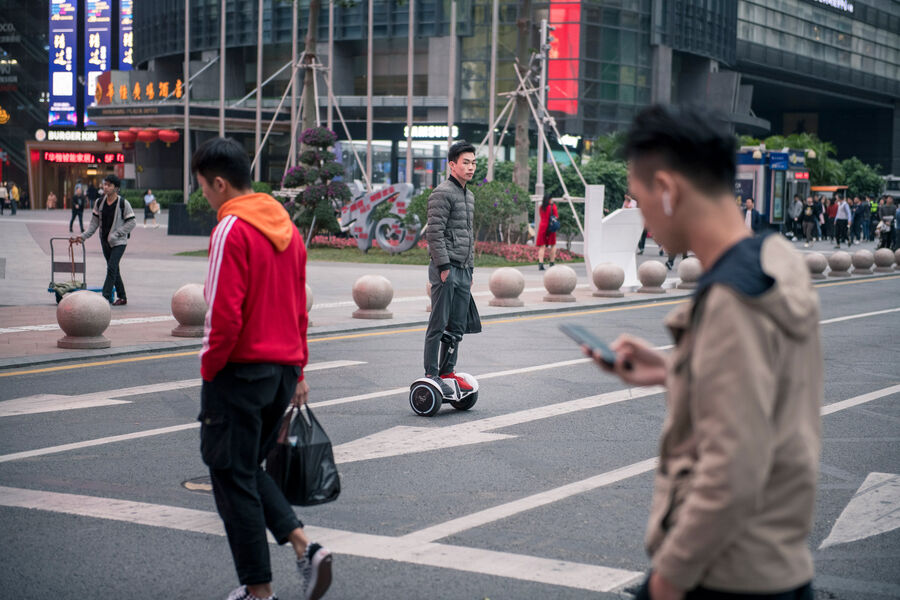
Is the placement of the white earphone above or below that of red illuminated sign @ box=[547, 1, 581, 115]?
below

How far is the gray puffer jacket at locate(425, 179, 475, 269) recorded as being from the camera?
27.5 ft

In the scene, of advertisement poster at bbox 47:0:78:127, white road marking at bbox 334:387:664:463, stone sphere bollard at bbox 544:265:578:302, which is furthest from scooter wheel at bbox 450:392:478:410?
advertisement poster at bbox 47:0:78:127

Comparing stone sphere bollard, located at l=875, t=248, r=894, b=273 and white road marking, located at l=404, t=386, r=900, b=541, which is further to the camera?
stone sphere bollard, located at l=875, t=248, r=894, b=273

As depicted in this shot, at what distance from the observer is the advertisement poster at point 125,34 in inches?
3172

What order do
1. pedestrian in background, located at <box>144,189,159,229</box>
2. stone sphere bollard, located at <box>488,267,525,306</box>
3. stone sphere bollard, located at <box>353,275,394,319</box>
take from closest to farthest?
stone sphere bollard, located at <box>353,275,394,319</box>, stone sphere bollard, located at <box>488,267,525,306</box>, pedestrian in background, located at <box>144,189,159,229</box>

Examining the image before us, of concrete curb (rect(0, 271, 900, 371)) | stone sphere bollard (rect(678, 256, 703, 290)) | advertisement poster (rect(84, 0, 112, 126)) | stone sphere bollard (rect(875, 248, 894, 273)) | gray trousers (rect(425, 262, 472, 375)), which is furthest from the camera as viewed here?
advertisement poster (rect(84, 0, 112, 126))

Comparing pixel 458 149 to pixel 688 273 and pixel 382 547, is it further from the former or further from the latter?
pixel 688 273

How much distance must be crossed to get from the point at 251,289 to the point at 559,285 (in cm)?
1392

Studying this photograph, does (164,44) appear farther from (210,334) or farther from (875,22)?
(210,334)

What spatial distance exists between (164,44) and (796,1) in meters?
41.9

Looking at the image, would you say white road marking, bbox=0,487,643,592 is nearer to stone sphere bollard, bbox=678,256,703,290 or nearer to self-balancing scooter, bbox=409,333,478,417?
self-balancing scooter, bbox=409,333,478,417

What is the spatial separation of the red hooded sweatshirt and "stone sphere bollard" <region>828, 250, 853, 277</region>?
22.6 m

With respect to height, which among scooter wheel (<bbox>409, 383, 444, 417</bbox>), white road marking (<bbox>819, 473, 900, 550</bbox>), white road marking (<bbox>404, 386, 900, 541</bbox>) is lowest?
white road marking (<bbox>404, 386, 900, 541</bbox>)

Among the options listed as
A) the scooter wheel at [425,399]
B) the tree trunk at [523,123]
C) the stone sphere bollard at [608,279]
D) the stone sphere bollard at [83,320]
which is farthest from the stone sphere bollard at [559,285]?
the tree trunk at [523,123]
